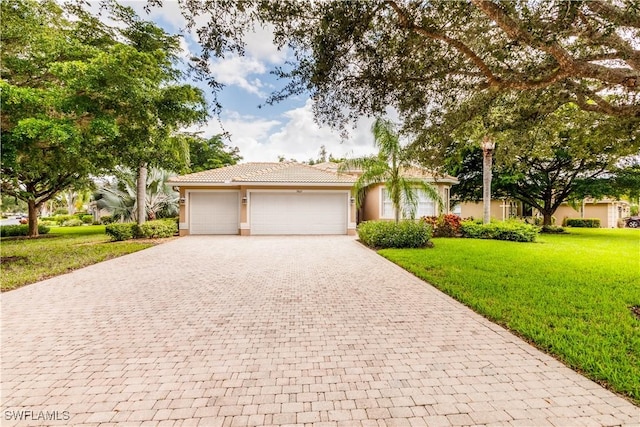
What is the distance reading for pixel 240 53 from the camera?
5402 mm

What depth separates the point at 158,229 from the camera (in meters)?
15.4

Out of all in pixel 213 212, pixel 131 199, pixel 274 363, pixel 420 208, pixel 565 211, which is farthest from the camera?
pixel 565 211

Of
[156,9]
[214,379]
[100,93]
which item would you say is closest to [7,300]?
[100,93]

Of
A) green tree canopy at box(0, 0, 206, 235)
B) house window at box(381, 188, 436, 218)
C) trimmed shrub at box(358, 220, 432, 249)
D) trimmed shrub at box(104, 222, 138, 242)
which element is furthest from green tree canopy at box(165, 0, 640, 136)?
trimmed shrub at box(104, 222, 138, 242)

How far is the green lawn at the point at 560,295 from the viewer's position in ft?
11.0

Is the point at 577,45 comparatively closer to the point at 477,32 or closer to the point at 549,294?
the point at 477,32

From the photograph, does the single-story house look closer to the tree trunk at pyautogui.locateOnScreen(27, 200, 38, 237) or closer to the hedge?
the hedge

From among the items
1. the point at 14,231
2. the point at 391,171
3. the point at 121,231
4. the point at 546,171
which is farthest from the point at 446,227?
the point at 14,231

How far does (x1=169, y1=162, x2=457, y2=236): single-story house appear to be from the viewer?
53.9 feet

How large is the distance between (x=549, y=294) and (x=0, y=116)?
12195 mm

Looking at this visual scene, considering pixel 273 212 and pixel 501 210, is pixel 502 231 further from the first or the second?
pixel 501 210

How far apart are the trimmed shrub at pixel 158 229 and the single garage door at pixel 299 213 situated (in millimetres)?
4378
